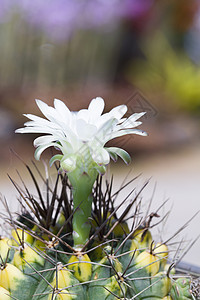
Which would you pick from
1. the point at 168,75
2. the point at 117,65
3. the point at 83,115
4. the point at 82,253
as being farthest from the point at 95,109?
the point at 117,65

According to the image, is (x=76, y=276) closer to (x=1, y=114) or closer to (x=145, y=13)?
(x=1, y=114)

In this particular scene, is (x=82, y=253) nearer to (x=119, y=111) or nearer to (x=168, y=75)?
(x=119, y=111)

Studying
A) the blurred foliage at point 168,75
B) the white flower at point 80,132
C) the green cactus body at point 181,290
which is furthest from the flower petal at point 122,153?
the blurred foliage at point 168,75

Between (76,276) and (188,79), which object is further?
(188,79)

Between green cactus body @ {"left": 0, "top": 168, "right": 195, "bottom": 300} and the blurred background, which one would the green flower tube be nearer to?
green cactus body @ {"left": 0, "top": 168, "right": 195, "bottom": 300}

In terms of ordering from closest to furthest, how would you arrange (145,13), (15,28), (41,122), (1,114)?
(41,122), (1,114), (15,28), (145,13)

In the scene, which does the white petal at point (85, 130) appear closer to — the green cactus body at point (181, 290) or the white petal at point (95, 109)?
the white petal at point (95, 109)

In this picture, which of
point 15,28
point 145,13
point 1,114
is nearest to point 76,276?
point 1,114
